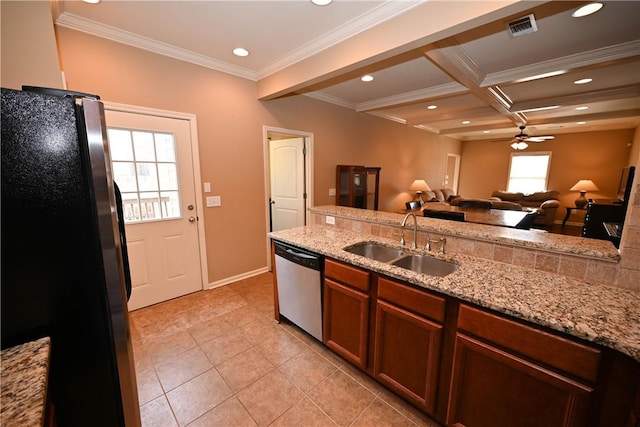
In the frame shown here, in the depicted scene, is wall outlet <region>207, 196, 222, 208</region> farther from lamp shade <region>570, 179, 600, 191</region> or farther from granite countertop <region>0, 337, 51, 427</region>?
lamp shade <region>570, 179, 600, 191</region>

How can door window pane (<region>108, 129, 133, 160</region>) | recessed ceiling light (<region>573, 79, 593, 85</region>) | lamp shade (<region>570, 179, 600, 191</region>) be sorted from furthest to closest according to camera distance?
1. lamp shade (<region>570, 179, 600, 191</region>)
2. recessed ceiling light (<region>573, 79, 593, 85</region>)
3. door window pane (<region>108, 129, 133, 160</region>)

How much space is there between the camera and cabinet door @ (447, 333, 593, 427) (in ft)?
3.36

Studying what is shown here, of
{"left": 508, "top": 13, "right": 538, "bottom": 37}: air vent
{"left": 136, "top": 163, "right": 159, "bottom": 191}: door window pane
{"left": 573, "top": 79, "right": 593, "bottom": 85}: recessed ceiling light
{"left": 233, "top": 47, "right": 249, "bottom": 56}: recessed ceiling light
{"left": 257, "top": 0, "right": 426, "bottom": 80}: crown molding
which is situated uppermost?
{"left": 573, "top": 79, "right": 593, "bottom": 85}: recessed ceiling light

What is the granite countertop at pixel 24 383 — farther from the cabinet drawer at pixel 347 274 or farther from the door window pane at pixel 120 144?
the door window pane at pixel 120 144

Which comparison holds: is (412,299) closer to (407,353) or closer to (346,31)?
(407,353)

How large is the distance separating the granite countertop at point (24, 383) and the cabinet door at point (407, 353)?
4.72ft

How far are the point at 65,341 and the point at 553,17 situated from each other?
3.49m

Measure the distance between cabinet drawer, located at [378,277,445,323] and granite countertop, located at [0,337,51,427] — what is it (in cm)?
141

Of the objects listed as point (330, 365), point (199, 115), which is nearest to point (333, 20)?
point (199, 115)

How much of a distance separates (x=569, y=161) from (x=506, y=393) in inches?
353

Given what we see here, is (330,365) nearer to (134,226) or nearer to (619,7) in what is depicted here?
(134,226)

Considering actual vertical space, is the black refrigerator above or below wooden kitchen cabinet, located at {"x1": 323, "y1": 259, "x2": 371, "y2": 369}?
above

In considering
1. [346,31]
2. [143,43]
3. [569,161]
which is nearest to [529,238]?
[346,31]

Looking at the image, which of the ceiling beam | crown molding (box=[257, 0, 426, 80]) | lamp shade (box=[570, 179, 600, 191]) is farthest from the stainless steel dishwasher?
lamp shade (box=[570, 179, 600, 191])
